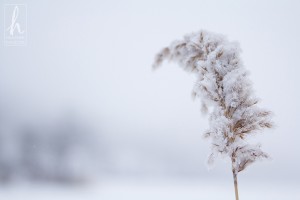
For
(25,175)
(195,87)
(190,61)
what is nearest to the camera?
(195,87)

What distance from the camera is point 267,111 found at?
6699mm

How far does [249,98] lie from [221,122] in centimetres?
79

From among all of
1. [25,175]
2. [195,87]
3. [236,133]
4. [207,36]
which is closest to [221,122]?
[236,133]

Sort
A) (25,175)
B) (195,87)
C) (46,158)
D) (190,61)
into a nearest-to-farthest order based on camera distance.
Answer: (195,87), (190,61), (25,175), (46,158)

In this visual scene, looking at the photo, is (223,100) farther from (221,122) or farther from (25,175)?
(25,175)

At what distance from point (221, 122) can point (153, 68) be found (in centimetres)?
287

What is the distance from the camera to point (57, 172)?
145 ft

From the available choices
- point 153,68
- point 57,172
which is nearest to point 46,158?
point 57,172

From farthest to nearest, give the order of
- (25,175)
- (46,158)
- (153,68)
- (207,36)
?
(46,158) < (25,175) < (153,68) < (207,36)

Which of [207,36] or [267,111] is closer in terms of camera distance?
[267,111]

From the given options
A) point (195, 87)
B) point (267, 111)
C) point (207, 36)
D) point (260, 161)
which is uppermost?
point (207, 36)

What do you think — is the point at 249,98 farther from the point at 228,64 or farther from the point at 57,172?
the point at 57,172

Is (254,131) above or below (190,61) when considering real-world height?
below

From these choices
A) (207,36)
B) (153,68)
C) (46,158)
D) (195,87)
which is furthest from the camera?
(46,158)
